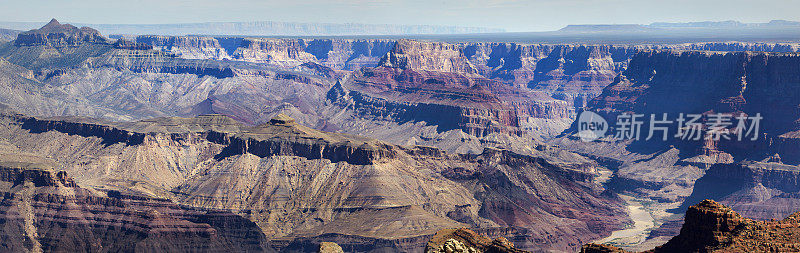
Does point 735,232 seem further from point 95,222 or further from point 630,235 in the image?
point 95,222

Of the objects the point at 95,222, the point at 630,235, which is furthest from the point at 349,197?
the point at 630,235

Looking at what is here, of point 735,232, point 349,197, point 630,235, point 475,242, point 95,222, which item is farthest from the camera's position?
point 630,235

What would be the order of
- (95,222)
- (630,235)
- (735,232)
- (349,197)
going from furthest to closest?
(630,235) < (349,197) < (95,222) < (735,232)

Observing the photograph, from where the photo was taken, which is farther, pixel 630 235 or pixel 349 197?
pixel 630 235

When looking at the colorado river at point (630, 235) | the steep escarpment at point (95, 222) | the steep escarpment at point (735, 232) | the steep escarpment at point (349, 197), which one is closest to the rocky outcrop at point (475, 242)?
the steep escarpment at point (735, 232)

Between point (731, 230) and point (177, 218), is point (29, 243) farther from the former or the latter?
point (731, 230)

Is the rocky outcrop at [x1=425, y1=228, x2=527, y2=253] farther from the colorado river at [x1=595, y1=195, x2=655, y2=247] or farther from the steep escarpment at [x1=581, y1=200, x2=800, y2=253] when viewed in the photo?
the colorado river at [x1=595, y1=195, x2=655, y2=247]
